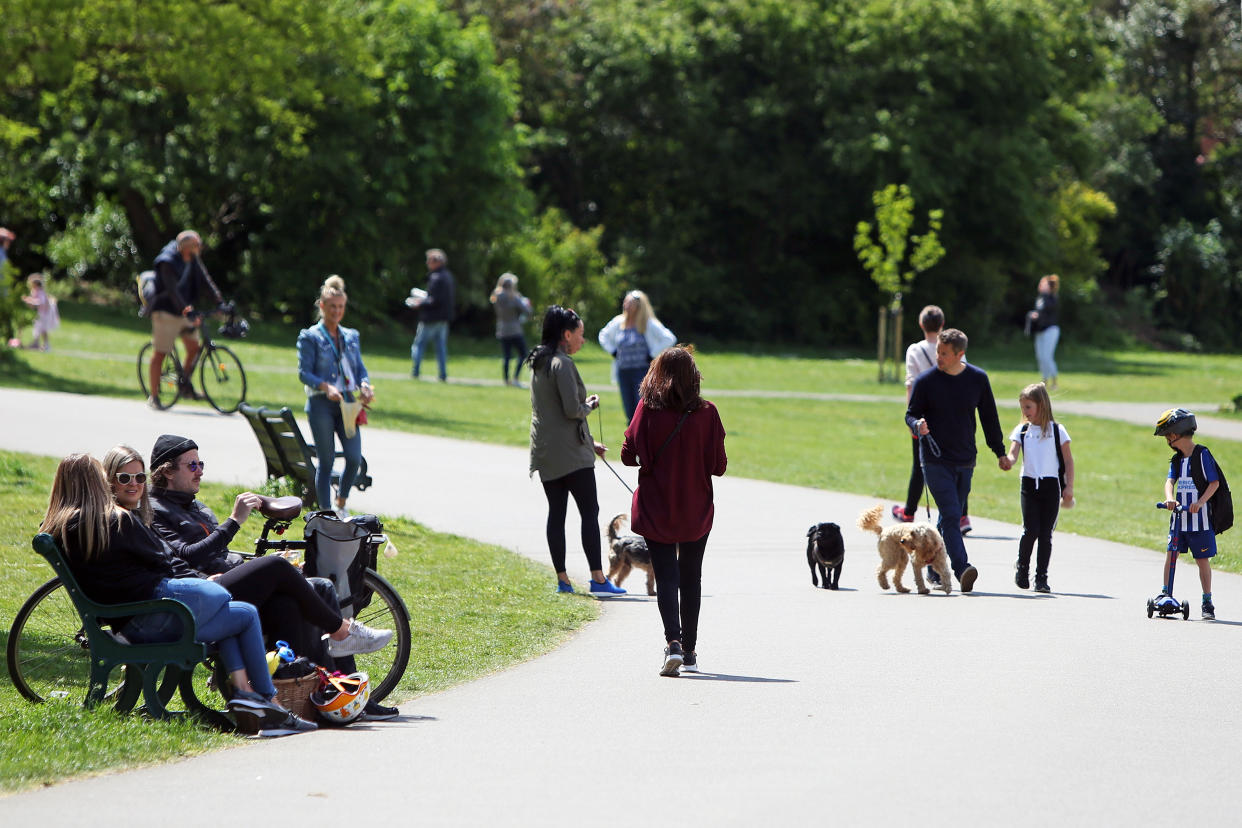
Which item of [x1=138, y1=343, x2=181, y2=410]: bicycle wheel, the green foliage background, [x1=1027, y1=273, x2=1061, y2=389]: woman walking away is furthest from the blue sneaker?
[x1=1027, y1=273, x2=1061, y2=389]: woman walking away

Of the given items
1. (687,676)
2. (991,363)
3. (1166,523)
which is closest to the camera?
(687,676)

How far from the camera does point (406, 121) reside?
118 feet

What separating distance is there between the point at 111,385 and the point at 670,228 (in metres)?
27.1

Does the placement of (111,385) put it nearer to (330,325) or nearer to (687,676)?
(330,325)

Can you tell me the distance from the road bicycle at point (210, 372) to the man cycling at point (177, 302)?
5 centimetres

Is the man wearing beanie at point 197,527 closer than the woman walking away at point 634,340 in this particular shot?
Yes

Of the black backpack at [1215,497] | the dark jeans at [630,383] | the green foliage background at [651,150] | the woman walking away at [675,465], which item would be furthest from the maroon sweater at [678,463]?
the green foliage background at [651,150]

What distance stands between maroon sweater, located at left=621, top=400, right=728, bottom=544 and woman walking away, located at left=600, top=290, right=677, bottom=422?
25.3 ft

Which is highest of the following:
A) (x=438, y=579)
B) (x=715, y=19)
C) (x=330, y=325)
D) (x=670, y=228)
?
(x=715, y=19)

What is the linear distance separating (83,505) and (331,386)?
5385mm

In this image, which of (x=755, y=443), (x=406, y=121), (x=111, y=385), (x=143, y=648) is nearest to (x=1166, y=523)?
(x=755, y=443)

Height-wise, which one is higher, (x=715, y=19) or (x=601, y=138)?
(x=715, y=19)

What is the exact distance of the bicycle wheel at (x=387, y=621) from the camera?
723 centimetres

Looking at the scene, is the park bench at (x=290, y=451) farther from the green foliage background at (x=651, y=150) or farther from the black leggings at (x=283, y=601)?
the green foliage background at (x=651, y=150)
